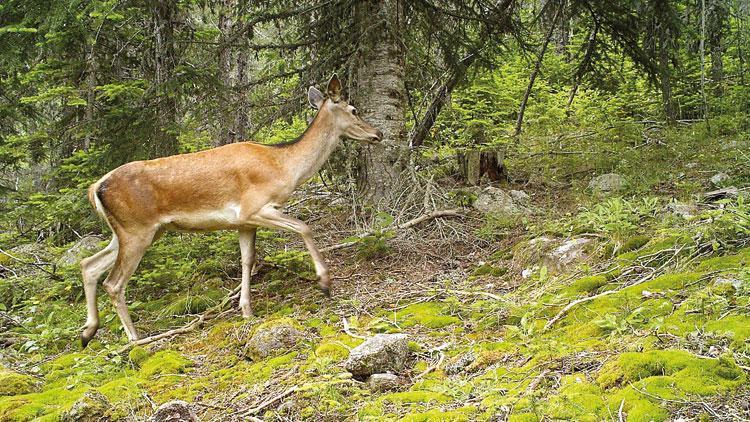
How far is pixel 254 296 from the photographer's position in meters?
7.20

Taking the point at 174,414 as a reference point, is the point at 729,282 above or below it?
above

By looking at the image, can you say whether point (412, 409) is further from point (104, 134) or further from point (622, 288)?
point (104, 134)

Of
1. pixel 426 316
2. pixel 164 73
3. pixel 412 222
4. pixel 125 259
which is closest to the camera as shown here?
pixel 426 316

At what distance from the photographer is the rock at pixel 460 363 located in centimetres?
401

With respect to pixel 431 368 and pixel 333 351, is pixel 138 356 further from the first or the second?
pixel 431 368

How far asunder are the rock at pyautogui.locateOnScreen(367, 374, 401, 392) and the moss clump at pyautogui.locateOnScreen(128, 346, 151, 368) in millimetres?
2425

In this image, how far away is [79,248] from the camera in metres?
9.27

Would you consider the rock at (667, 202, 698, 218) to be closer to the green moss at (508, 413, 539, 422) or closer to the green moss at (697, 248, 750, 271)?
the green moss at (697, 248, 750, 271)

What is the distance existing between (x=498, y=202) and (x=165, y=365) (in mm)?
5192

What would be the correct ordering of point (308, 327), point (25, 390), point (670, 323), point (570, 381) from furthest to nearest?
point (308, 327) → point (25, 390) → point (670, 323) → point (570, 381)

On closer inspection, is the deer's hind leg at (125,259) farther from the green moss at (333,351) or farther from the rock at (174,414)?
the rock at (174,414)

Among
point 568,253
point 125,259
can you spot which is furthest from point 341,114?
point 568,253

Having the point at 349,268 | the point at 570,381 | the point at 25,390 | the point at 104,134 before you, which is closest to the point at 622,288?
the point at 570,381

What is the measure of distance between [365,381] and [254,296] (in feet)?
11.3
